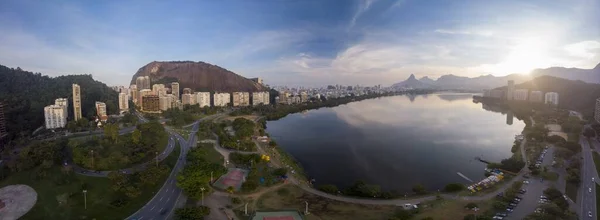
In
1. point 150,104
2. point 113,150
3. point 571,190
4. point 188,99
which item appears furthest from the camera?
point 188,99

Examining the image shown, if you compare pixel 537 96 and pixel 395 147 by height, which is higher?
pixel 537 96

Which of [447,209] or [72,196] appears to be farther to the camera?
[72,196]

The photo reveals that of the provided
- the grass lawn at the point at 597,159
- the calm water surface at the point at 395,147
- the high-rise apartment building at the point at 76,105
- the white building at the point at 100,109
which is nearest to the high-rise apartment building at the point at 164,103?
the white building at the point at 100,109

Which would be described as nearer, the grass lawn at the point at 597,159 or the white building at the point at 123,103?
the grass lawn at the point at 597,159

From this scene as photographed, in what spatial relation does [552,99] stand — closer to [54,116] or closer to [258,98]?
[258,98]

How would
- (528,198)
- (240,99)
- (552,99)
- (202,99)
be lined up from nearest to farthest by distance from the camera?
(528,198) < (202,99) < (552,99) < (240,99)

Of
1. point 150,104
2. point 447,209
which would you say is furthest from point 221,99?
point 447,209

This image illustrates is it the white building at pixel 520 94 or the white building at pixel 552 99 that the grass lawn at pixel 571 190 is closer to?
the white building at pixel 552 99
